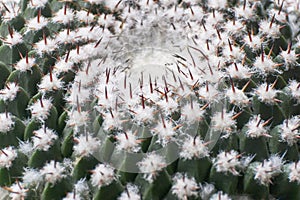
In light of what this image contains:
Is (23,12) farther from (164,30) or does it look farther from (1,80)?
(164,30)

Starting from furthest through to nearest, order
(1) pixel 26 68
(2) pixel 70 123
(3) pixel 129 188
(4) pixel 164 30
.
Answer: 1. (4) pixel 164 30
2. (1) pixel 26 68
3. (2) pixel 70 123
4. (3) pixel 129 188

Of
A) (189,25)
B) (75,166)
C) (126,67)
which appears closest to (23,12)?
(126,67)

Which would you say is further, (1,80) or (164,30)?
(164,30)

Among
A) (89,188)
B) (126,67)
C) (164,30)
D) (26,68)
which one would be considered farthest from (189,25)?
(89,188)

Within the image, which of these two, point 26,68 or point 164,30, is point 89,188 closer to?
point 26,68

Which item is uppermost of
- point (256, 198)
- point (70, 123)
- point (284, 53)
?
point (284, 53)

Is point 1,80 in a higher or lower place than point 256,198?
higher

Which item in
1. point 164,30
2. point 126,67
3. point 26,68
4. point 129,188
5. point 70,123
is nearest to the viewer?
point 129,188
